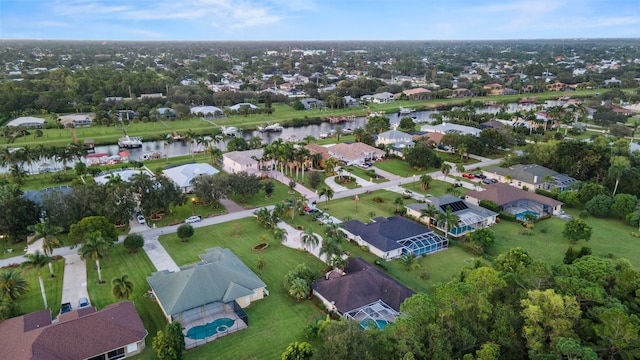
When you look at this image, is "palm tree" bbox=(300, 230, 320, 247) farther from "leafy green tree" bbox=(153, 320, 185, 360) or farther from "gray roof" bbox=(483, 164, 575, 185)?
"gray roof" bbox=(483, 164, 575, 185)

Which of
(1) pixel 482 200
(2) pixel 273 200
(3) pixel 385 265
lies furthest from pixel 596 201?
(2) pixel 273 200

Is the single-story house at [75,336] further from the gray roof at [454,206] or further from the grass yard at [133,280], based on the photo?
the gray roof at [454,206]

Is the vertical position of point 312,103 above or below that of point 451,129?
below

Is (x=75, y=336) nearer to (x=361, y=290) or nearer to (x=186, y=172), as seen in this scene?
(x=361, y=290)

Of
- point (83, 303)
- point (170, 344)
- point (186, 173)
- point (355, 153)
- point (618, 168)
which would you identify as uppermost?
point (618, 168)

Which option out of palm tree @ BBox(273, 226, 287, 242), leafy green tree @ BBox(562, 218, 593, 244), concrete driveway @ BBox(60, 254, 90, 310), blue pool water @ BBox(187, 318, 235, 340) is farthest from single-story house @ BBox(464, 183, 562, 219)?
concrete driveway @ BBox(60, 254, 90, 310)

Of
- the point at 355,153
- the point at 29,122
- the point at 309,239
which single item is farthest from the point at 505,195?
the point at 29,122

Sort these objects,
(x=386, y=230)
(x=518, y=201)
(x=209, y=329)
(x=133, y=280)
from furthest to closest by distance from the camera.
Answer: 1. (x=518, y=201)
2. (x=386, y=230)
3. (x=133, y=280)
4. (x=209, y=329)
